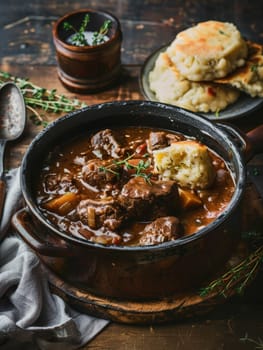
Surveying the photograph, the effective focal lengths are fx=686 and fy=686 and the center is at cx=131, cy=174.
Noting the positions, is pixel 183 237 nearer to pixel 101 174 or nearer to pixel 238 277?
pixel 238 277

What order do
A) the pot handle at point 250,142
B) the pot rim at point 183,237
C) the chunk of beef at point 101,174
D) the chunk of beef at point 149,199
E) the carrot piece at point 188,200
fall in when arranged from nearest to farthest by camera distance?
the pot rim at point 183,237 → the chunk of beef at point 149,199 → the carrot piece at point 188,200 → the chunk of beef at point 101,174 → the pot handle at point 250,142

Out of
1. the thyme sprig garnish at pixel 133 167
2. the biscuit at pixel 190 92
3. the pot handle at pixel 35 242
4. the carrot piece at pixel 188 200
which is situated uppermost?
the thyme sprig garnish at pixel 133 167

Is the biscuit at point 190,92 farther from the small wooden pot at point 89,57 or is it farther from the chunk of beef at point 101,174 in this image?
the chunk of beef at point 101,174

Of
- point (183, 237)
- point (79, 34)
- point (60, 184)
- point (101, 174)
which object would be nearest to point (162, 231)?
point (183, 237)

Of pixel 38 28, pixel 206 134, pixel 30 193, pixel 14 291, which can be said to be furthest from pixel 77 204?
pixel 38 28

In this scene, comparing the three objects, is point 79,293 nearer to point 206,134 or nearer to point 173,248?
point 173,248

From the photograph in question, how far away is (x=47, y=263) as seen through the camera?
137 inches

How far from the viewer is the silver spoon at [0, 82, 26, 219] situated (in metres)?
4.47

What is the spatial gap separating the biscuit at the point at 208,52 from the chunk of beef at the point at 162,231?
4.71ft

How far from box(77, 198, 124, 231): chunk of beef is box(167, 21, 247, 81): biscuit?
1.40m

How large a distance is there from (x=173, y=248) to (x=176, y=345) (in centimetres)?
55

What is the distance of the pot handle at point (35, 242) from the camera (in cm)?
320

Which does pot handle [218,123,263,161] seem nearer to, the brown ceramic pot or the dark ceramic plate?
the brown ceramic pot

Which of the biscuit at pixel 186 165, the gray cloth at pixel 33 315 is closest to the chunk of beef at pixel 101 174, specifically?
the biscuit at pixel 186 165
